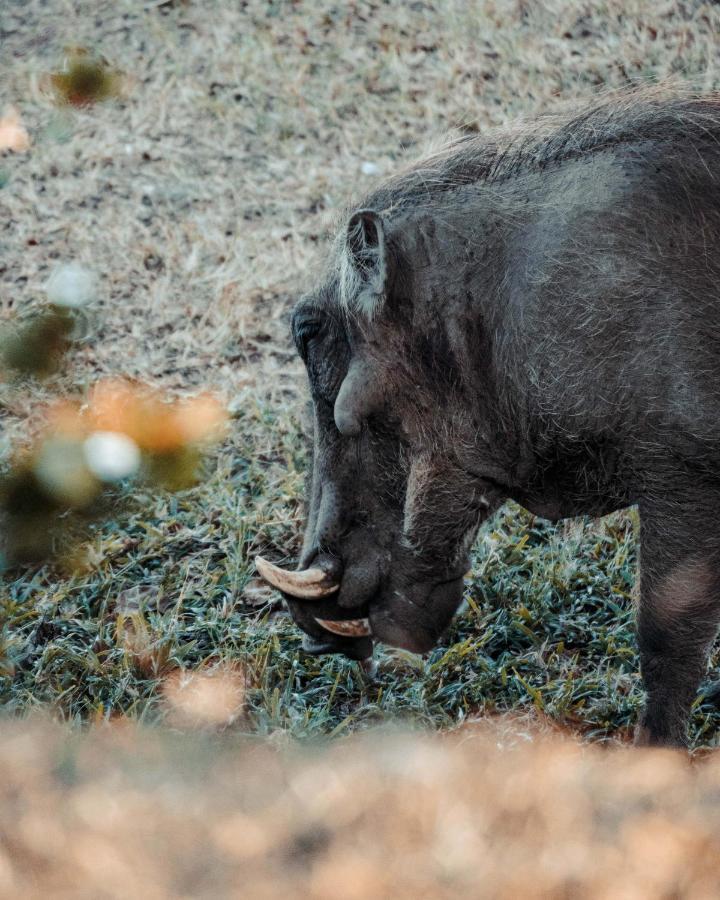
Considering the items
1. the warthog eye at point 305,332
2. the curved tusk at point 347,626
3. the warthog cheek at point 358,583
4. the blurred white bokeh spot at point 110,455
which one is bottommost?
the curved tusk at point 347,626

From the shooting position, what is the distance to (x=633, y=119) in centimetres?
312

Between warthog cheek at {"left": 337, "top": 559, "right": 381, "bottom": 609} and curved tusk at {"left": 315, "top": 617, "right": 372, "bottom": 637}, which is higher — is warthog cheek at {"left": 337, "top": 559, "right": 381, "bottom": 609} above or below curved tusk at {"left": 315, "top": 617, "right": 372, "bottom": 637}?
above

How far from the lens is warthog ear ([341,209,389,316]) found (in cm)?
310

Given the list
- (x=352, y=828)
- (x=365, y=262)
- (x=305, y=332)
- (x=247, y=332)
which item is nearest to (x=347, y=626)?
(x=305, y=332)

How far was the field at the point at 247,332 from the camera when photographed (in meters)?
3.54

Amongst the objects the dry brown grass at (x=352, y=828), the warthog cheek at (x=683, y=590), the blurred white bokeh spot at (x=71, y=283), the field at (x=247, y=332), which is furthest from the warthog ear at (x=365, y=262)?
the blurred white bokeh spot at (x=71, y=283)

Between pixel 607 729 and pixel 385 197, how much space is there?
5.36ft

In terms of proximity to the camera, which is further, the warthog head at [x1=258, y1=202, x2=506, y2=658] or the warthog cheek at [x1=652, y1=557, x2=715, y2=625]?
the warthog head at [x1=258, y1=202, x2=506, y2=658]

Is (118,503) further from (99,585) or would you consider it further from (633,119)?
(633,119)

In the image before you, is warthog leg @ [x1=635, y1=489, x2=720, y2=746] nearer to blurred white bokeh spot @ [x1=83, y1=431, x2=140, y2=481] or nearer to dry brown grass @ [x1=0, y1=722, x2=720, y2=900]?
dry brown grass @ [x1=0, y1=722, x2=720, y2=900]

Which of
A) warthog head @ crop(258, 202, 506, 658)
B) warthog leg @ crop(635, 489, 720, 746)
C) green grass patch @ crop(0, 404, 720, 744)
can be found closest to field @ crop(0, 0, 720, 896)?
green grass patch @ crop(0, 404, 720, 744)

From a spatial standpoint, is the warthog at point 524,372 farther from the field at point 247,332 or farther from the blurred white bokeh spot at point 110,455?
the blurred white bokeh spot at point 110,455

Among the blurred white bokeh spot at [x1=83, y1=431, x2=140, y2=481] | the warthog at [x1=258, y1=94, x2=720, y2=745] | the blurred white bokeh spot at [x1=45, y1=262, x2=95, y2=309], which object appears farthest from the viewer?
the blurred white bokeh spot at [x1=45, y1=262, x2=95, y2=309]

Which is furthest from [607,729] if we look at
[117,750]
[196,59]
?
[196,59]
